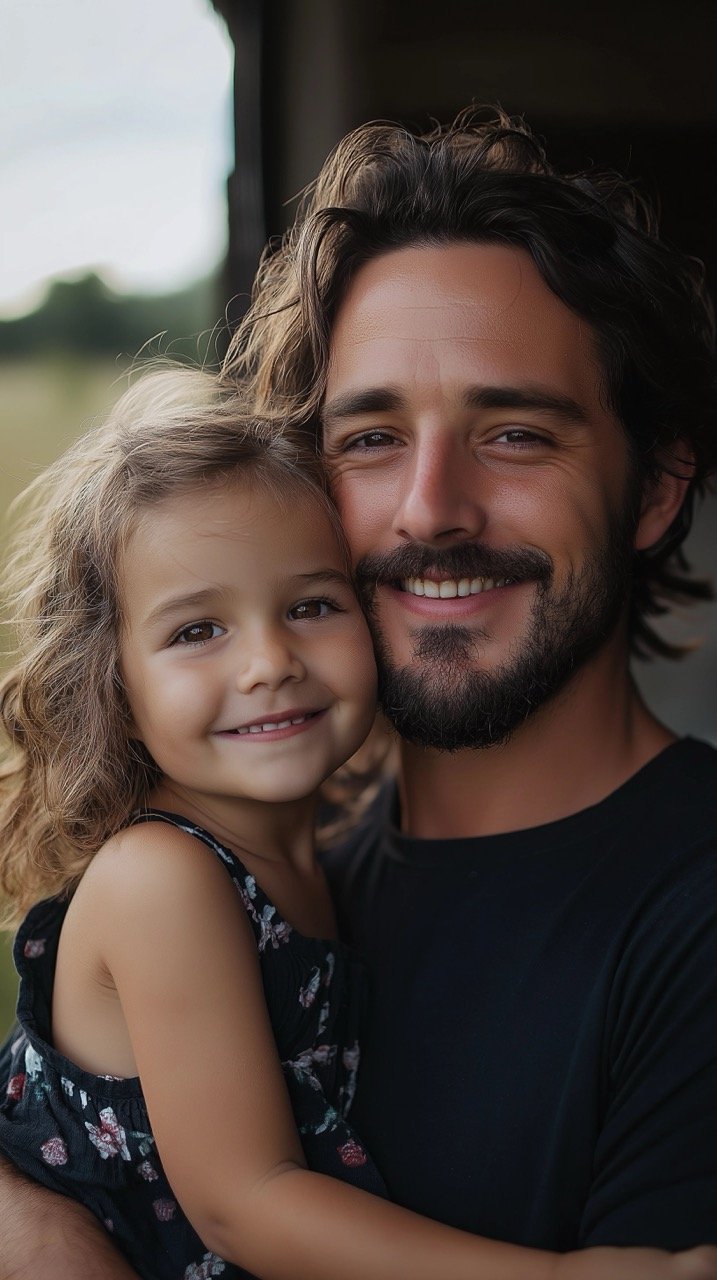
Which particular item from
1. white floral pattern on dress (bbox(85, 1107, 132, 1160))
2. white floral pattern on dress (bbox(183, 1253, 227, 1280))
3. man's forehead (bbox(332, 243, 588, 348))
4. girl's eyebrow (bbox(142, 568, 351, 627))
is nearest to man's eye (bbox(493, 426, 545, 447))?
man's forehead (bbox(332, 243, 588, 348))

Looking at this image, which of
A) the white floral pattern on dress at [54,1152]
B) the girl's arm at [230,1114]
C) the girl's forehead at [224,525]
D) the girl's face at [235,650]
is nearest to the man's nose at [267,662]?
the girl's face at [235,650]

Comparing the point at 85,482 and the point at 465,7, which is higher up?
the point at 465,7

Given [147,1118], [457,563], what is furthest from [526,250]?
[147,1118]

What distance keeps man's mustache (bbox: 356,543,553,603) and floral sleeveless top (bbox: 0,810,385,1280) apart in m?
0.45

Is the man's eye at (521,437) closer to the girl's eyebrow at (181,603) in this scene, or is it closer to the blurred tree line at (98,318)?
the girl's eyebrow at (181,603)

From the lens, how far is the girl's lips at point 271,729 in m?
1.45

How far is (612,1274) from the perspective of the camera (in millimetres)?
1151

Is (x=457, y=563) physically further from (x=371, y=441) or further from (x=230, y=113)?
(x=230, y=113)

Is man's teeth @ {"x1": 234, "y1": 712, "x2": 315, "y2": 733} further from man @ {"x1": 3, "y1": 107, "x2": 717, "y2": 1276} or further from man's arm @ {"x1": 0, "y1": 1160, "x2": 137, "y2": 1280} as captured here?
man's arm @ {"x1": 0, "y1": 1160, "x2": 137, "y2": 1280}

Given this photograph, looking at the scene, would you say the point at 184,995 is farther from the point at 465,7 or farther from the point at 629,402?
the point at 465,7

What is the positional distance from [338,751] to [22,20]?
1.73m

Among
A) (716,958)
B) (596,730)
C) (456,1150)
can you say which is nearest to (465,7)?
(596,730)

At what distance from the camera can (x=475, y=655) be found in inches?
64.9

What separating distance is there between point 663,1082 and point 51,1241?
74 centimetres
